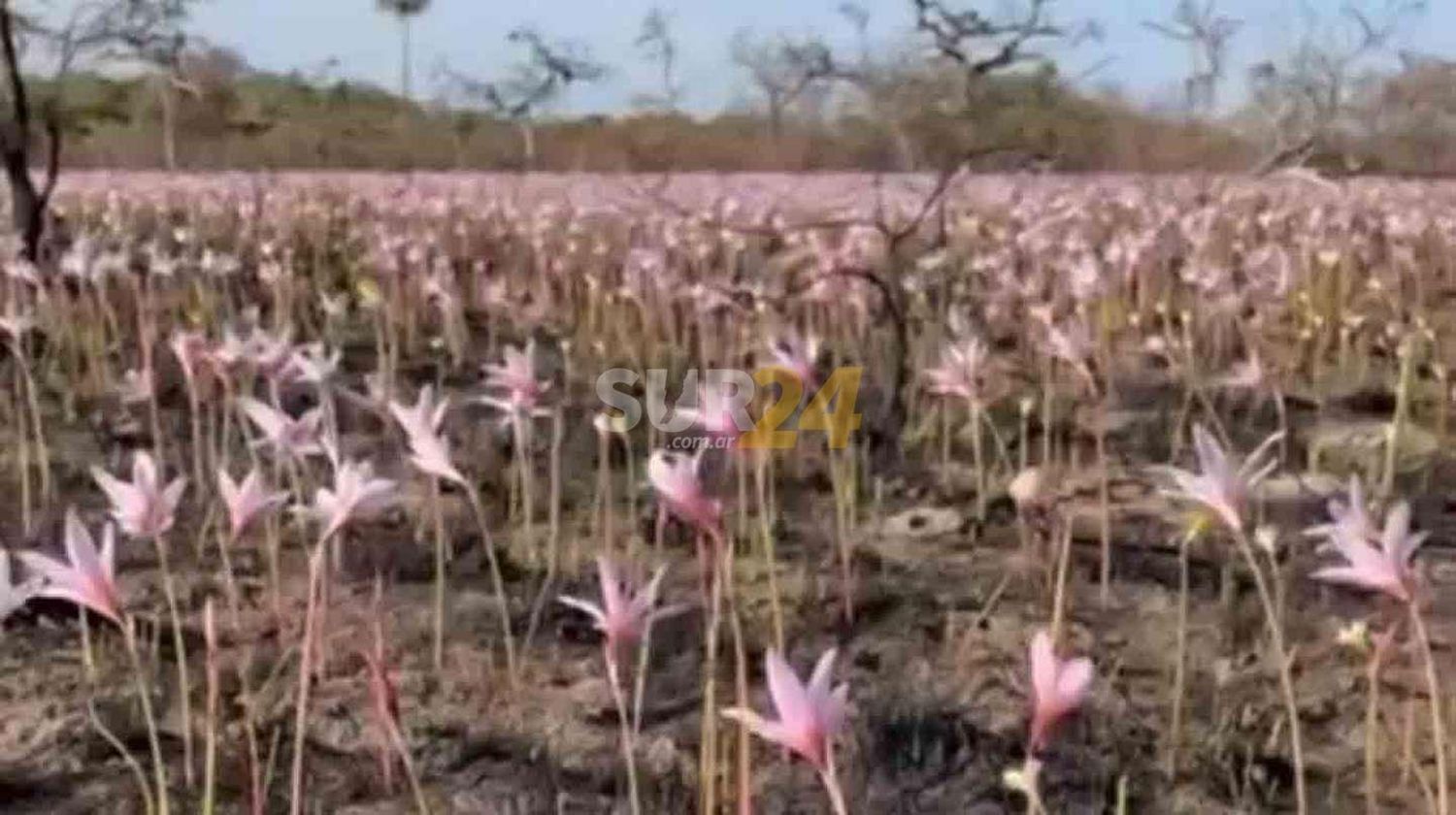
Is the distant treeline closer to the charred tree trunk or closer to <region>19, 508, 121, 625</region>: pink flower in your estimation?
the charred tree trunk

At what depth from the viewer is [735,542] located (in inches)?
150

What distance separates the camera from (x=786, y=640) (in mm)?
3232

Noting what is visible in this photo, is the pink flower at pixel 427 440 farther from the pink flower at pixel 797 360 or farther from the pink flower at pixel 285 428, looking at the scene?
the pink flower at pixel 797 360

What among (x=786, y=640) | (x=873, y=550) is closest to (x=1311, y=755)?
(x=786, y=640)

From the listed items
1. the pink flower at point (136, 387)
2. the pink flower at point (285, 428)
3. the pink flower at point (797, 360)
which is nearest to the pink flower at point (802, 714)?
the pink flower at point (285, 428)

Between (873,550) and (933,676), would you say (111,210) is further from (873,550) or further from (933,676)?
(933,676)

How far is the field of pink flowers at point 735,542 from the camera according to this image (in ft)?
8.32

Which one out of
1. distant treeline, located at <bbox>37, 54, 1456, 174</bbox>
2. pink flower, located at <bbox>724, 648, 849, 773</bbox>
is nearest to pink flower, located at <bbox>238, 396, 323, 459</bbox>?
pink flower, located at <bbox>724, 648, 849, 773</bbox>

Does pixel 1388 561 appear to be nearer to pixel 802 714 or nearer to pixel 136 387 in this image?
pixel 802 714

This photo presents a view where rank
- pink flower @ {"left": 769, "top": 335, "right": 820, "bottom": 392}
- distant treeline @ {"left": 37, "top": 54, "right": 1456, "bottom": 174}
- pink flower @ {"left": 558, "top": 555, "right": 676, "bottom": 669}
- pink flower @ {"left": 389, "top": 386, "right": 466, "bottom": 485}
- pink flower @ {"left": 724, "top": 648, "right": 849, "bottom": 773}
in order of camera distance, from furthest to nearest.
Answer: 1. distant treeline @ {"left": 37, "top": 54, "right": 1456, "bottom": 174}
2. pink flower @ {"left": 769, "top": 335, "right": 820, "bottom": 392}
3. pink flower @ {"left": 389, "top": 386, "right": 466, "bottom": 485}
4. pink flower @ {"left": 558, "top": 555, "right": 676, "bottom": 669}
5. pink flower @ {"left": 724, "top": 648, "right": 849, "bottom": 773}

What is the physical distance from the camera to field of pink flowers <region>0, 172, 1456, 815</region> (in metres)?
2.54

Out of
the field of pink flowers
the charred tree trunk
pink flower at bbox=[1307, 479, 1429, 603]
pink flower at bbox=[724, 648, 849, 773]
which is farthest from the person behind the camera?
the charred tree trunk

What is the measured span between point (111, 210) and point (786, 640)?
6.00 meters

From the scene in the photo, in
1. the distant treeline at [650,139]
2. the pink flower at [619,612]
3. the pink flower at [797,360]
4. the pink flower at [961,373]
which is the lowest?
the distant treeline at [650,139]
